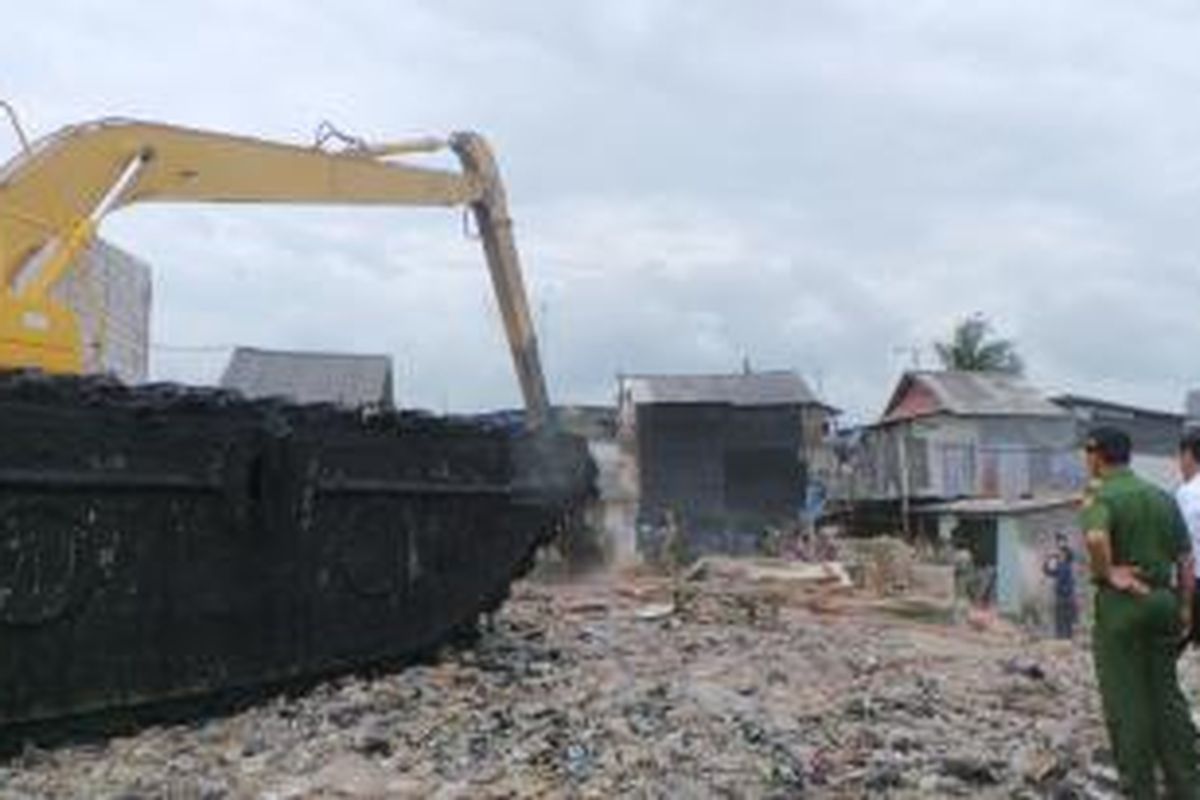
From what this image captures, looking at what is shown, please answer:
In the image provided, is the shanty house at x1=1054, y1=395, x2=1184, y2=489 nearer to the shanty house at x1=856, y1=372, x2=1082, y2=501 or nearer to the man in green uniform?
the shanty house at x1=856, y1=372, x2=1082, y2=501

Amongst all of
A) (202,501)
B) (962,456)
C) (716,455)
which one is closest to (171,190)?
(202,501)

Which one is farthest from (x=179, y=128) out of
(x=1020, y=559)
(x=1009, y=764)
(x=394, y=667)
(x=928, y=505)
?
(x=928, y=505)

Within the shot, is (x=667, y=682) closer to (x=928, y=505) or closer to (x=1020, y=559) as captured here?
(x=1020, y=559)

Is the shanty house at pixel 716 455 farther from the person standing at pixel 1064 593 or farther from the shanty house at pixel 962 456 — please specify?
the person standing at pixel 1064 593

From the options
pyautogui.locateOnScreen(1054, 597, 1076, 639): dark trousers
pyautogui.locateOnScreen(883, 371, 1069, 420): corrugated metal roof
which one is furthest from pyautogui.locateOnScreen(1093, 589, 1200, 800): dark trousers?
pyautogui.locateOnScreen(883, 371, 1069, 420): corrugated metal roof

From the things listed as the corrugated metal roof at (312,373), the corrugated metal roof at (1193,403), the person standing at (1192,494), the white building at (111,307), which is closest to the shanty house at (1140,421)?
the corrugated metal roof at (1193,403)

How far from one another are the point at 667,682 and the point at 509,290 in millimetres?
6812

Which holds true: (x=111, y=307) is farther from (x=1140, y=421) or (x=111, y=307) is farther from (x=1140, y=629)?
(x=1140, y=421)

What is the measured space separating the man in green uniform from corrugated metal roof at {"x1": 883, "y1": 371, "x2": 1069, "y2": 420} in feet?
140

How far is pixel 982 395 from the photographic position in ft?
174

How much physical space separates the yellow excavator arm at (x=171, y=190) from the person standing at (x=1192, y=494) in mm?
6147

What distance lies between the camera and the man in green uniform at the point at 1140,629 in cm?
909

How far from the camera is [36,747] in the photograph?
10.8 m

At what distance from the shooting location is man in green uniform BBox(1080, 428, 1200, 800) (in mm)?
9086
